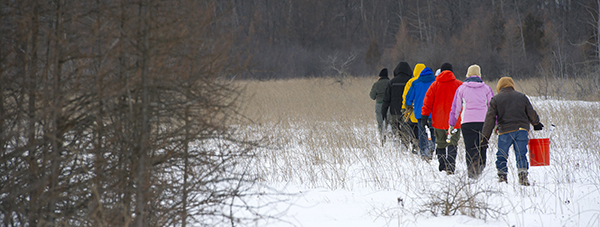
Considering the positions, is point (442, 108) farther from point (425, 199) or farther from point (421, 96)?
point (425, 199)

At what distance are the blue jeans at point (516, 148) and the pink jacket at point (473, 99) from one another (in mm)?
408

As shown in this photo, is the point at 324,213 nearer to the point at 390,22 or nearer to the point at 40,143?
the point at 40,143

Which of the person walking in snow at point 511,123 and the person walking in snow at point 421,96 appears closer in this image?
the person walking in snow at point 511,123

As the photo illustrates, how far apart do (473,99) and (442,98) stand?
21.9 inches

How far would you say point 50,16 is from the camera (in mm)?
2629

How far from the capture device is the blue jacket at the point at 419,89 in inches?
258

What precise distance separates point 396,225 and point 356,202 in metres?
0.79

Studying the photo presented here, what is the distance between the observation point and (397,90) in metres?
7.32

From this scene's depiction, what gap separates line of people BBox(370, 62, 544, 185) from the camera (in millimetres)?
4793

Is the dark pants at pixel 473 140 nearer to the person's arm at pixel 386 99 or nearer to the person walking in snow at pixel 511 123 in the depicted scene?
the person walking in snow at pixel 511 123

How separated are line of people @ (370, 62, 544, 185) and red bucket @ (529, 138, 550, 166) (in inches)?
3.0

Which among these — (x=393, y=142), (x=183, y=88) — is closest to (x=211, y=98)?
(x=183, y=88)

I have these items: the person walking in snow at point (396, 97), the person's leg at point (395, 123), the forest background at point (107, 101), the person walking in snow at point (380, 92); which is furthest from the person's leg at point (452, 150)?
the forest background at point (107, 101)

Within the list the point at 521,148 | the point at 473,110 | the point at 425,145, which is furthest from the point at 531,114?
the point at 425,145
